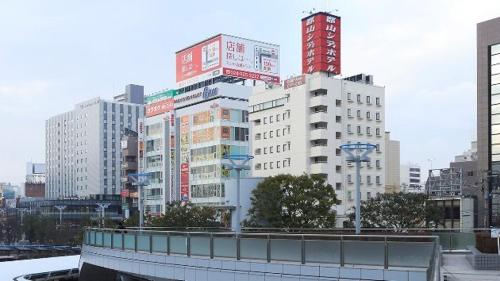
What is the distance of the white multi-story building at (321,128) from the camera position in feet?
256

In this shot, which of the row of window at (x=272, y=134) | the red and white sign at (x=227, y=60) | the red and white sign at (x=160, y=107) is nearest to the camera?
the row of window at (x=272, y=134)

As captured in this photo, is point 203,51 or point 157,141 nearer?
point 203,51

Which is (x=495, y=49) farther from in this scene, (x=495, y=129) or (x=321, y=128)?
(x=321, y=128)

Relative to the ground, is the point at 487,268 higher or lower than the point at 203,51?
lower

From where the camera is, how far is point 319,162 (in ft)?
255

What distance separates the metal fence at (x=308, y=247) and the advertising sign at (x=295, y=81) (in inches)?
2291

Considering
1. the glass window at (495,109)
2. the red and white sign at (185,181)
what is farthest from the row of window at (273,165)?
the glass window at (495,109)

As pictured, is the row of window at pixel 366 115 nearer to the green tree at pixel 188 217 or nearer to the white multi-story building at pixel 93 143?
the green tree at pixel 188 217

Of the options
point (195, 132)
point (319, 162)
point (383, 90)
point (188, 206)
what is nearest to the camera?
point (188, 206)

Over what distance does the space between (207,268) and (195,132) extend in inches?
2833

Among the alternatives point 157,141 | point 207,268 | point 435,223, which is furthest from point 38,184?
point 207,268

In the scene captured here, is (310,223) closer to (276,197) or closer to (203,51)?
(276,197)

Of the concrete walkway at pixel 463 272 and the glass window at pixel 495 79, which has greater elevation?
A: the glass window at pixel 495 79

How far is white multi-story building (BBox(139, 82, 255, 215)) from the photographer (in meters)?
86.8
